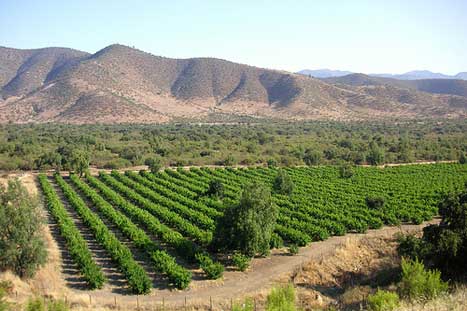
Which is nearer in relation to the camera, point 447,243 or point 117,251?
point 447,243

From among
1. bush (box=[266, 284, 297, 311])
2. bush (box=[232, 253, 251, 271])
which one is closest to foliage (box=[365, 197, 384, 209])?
bush (box=[232, 253, 251, 271])

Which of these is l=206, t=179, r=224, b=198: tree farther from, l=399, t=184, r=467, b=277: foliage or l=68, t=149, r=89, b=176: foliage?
l=68, t=149, r=89, b=176: foliage

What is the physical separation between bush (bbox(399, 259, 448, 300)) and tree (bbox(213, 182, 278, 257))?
10.7 meters

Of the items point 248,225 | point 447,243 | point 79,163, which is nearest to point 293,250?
point 248,225

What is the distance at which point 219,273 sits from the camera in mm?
26172

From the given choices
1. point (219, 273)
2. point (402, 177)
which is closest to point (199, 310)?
point (219, 273)

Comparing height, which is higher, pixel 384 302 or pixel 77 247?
pixel 384 302

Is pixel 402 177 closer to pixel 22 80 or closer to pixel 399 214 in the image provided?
pixel 399 214

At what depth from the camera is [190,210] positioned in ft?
128

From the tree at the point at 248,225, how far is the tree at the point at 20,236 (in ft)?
38.0

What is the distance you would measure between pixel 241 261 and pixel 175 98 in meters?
159

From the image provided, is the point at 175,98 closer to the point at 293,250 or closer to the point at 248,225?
the point at 293,250

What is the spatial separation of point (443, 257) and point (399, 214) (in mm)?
15893

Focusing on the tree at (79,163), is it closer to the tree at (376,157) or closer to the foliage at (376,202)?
the foliage at (376,202)
